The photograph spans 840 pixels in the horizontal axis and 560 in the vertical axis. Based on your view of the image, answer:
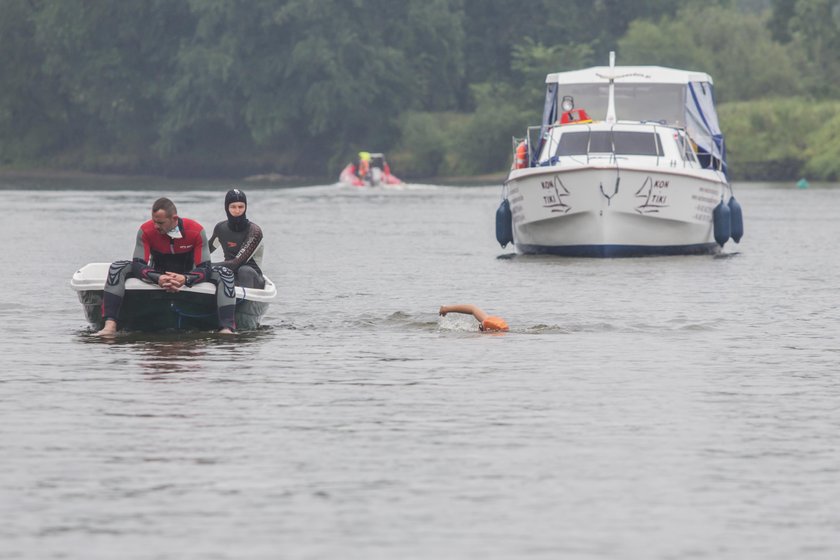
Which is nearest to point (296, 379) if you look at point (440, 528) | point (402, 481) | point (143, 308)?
point (143, 308)

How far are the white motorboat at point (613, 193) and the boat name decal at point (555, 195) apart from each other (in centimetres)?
2

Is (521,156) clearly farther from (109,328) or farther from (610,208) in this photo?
(109,328)

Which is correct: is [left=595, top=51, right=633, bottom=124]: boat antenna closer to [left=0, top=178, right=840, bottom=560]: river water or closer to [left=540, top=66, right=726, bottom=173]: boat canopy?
[left=540, top=66, right=726, bottom=173]: boat canopy

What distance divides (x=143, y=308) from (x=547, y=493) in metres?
8.78

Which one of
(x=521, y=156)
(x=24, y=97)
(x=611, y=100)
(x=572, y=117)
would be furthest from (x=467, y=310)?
(x=24, y=97)

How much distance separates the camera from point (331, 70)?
307 feet

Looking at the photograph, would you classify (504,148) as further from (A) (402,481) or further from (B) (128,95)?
(A) (402,481)

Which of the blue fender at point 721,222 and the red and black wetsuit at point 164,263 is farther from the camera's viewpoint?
the blue fender at point 721,222

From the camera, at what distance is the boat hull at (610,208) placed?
31.1 metres

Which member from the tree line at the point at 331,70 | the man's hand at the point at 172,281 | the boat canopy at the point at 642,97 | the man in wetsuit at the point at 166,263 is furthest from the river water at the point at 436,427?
the tree line at the point at 331,70

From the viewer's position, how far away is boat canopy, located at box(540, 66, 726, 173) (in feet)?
118

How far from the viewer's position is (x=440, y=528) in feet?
31.4

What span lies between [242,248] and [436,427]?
6.83 meters

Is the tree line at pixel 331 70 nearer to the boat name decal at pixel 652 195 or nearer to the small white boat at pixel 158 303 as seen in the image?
the boat name decal at pixel 652 195
